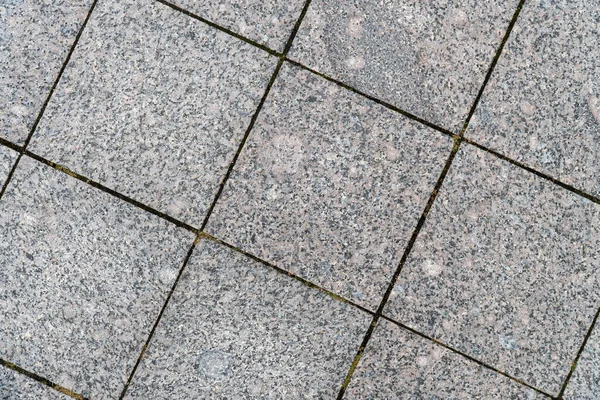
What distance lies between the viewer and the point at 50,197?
91.4 inches

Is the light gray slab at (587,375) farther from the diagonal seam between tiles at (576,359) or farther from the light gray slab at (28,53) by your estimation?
the light gray slab at (28,53)

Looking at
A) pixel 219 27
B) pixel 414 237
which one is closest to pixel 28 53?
pixel 219 27

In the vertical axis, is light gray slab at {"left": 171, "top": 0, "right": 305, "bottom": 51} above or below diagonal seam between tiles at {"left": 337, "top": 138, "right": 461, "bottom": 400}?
above

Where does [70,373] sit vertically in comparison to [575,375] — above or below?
below

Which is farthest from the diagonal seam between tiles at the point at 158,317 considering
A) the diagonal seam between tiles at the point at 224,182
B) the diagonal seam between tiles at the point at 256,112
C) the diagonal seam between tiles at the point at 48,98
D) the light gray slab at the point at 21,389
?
the diagonal seam between tiles at the point at 48,98

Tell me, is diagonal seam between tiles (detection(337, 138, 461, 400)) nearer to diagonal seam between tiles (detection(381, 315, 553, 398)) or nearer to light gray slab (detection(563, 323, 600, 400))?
diagonal seam between tiles (detection(381, 315, 553, 398))

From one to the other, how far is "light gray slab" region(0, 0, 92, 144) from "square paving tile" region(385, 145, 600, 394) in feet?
5.25

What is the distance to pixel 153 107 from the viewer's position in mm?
2332

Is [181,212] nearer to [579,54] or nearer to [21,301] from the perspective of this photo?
[21,301]

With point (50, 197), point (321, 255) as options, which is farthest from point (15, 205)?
point (321, 255)

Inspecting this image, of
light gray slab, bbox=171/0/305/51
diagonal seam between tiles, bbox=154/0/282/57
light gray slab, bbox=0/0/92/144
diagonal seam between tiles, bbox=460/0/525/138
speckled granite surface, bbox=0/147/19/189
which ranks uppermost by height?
diagonal seam between tiles, bbox=460/0/525/138

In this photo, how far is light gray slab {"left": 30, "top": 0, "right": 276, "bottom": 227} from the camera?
91.6 inches

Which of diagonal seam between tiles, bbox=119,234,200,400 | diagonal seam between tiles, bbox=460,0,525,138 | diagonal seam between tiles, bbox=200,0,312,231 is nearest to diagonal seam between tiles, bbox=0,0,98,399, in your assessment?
diagonal seam between tiles, bbox=119,234,200,400

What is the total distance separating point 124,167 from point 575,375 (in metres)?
1.98
